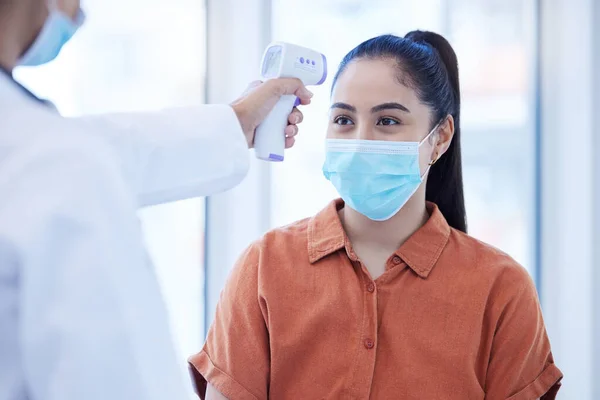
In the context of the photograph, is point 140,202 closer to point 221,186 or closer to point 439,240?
point 221,186

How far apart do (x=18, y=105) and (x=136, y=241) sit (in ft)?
0.61

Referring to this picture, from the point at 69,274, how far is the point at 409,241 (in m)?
1.00

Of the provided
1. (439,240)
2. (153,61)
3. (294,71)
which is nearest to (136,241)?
(294,71)

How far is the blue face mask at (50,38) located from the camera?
0.71 meters

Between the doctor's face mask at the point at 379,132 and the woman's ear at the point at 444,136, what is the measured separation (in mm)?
39

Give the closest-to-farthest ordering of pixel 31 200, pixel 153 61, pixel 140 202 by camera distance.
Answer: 1. pixel 31 200
2. pixel 140 202
3. pixel 153 61

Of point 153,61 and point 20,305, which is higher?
point 153,61

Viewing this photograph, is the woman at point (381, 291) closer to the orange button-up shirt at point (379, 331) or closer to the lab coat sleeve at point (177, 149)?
the orange button-up shirt at point (379, 331)

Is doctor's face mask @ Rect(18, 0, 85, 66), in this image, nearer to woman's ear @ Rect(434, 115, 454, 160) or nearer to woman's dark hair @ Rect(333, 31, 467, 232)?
woman's dark hair @ Rect(333, 31, 467, 232)

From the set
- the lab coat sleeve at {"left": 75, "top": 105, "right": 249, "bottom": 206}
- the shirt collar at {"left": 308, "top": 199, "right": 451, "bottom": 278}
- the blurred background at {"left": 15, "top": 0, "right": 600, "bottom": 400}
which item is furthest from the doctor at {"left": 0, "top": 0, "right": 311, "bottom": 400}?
the blurred background at {"left": 15, "top": 0, "right": 600, "bottom": 400}

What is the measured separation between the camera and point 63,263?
1.93ft

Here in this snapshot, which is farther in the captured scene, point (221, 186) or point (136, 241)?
point (221, 186)

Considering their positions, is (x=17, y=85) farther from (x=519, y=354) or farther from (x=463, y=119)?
(x=463, y=119)

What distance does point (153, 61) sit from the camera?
210 cm
